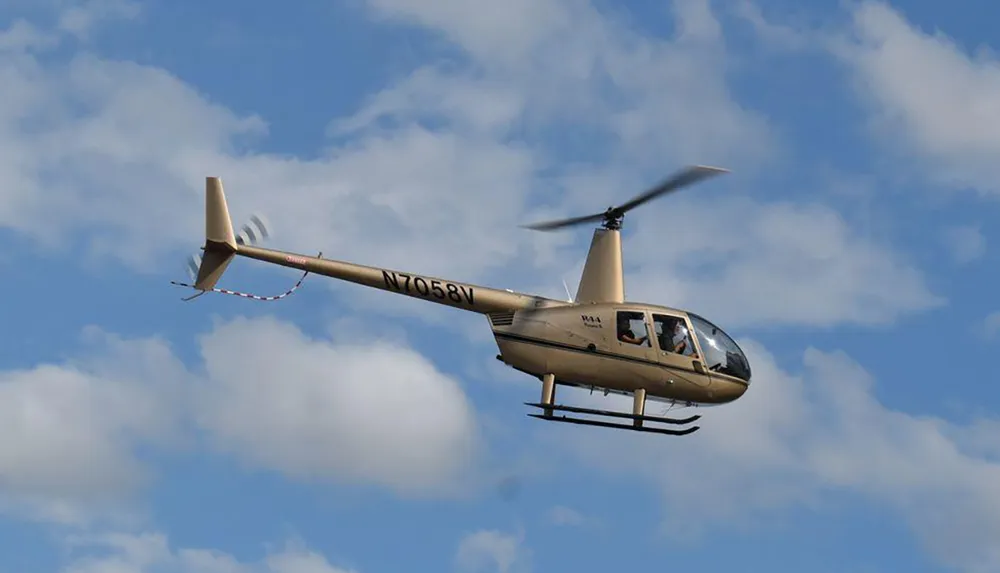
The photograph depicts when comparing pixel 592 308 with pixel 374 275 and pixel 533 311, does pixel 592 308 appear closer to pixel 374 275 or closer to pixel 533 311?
pixel 533 311

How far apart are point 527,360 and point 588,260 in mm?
4079

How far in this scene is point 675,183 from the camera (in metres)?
45.5

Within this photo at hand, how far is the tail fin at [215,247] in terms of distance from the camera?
5000cm

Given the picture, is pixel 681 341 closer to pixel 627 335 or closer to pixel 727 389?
pixel 627 335

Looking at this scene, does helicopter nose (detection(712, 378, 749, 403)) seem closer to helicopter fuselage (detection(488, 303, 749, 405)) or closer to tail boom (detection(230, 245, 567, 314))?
helicopter fuselage (detection(488, 303, 749, 405))

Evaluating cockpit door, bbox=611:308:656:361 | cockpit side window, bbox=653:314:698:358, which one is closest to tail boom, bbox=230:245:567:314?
cockpit door, bbox=611:308:656:361

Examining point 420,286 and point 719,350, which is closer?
point 719,350

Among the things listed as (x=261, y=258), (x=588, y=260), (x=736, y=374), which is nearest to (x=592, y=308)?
(x=588, y=260)

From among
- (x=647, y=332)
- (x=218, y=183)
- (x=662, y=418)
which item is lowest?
(x=662, y=418)

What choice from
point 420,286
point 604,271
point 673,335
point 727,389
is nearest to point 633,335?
point 673,335

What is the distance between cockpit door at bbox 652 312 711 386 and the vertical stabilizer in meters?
1.71

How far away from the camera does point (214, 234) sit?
50.0 meters

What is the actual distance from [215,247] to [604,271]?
13.7m

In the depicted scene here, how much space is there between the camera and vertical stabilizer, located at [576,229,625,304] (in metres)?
48.9
